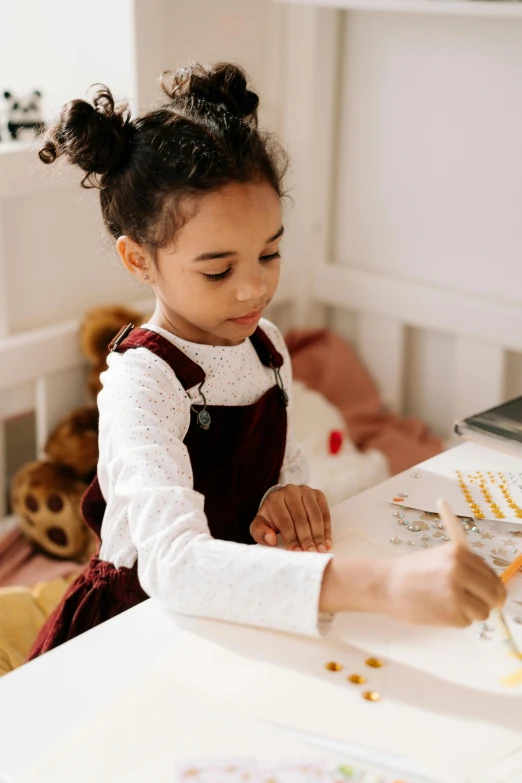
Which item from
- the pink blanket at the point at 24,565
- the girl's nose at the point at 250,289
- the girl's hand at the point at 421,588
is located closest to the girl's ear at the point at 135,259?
the girl's nose at the point at 250,289

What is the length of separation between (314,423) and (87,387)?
1.39 ft

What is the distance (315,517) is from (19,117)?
1.05 meters

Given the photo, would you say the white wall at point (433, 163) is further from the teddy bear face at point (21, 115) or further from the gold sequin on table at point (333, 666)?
the gold sequin on table at point (333, 666)

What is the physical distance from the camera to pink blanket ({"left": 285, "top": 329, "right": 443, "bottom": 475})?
188cm

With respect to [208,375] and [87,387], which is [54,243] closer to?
[87,387]

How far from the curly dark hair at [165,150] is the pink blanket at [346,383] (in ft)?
3.17

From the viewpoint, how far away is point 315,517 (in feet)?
3.13

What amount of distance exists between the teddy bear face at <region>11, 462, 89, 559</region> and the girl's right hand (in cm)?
94

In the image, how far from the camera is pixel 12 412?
170 cm

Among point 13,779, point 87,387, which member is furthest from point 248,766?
point 87,387

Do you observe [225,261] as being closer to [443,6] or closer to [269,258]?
[269,258]

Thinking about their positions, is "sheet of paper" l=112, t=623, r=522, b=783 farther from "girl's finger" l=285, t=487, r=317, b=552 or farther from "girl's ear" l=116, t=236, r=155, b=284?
"girl's ear" l=116, t=236, r=155, b=284

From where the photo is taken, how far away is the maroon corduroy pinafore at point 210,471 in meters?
0.98

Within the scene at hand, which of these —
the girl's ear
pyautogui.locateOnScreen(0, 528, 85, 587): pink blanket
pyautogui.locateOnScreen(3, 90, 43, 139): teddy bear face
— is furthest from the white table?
pyautogui.locateOnScreen(3, 90, 43, 139): teddy bear face
